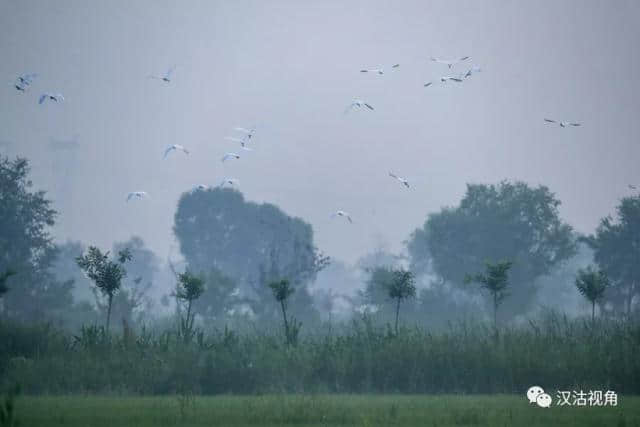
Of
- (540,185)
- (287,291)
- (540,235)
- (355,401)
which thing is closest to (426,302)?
(540,235)

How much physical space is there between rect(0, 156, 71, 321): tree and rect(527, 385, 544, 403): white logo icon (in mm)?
54777

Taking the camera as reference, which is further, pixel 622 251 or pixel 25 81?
pixel 622 251

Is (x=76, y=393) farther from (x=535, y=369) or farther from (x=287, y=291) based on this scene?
(x=535, y=369)

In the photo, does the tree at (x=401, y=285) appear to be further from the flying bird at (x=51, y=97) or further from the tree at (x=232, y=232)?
the tree at (x=232, y=232)

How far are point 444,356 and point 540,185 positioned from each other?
69.1 meters

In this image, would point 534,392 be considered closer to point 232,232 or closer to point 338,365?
point 338,365

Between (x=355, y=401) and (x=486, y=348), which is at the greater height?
(x=486, y=348)

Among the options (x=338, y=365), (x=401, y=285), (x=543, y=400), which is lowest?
(x=543, y=400)

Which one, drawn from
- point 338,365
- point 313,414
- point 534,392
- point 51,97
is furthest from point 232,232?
point 313,414

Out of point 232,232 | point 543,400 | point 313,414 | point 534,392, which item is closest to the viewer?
point 313,414

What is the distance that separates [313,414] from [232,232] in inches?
4019

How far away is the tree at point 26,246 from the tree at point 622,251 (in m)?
54.5

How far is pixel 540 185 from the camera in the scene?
94.1 m

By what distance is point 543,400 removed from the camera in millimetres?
23500
